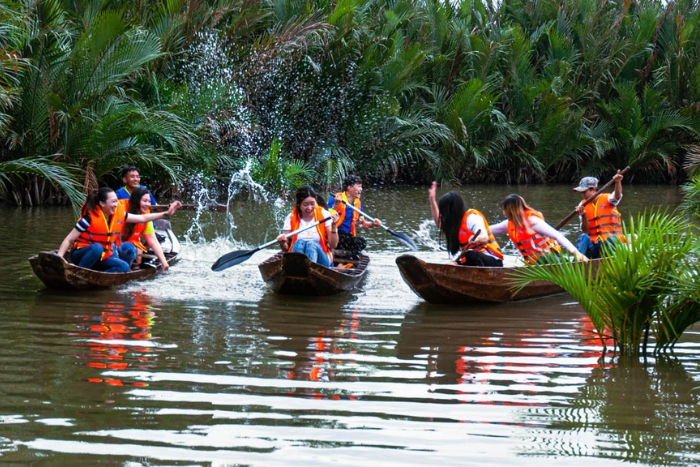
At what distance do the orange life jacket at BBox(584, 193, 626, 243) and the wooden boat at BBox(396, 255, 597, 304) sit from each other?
1939mm

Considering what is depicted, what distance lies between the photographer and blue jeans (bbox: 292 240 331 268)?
28.7ft

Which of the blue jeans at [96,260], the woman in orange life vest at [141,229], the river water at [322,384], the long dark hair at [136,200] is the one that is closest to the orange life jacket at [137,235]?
the woman in orange life vest at [141,229]

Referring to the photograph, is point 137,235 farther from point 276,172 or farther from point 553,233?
point 276,172

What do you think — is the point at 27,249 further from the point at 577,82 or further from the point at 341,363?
the point at 577,82

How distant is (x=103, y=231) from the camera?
8.74 metres

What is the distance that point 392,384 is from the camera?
496 cm

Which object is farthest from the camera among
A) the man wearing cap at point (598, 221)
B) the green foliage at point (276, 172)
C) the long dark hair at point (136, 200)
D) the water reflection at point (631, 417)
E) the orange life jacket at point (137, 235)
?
the green foliage at point (276, 172)

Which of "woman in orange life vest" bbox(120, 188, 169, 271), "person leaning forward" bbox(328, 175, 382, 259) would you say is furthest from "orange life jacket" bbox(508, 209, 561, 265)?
"woman in orange life vest" bbox(120, 188, 169, 271)

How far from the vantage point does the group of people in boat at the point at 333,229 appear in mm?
8289

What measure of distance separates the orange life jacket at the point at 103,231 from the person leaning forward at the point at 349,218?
7.45 ft

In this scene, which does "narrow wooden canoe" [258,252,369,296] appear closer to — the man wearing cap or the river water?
the river water

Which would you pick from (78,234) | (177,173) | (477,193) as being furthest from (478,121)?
(78,234)

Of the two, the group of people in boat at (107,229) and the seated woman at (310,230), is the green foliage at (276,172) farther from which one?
the seated woman at (310,230)

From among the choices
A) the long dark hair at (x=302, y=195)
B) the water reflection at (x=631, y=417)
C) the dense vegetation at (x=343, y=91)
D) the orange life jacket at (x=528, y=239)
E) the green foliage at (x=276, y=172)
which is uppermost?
the dense vegetation at (x=343, y=91)
